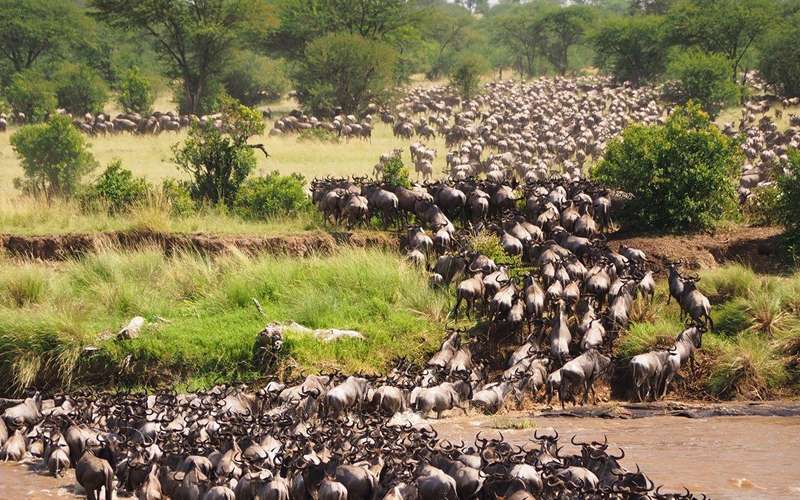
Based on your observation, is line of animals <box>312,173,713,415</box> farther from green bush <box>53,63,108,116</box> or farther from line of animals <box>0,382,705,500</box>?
green bush <box>53,63,108,116</box>

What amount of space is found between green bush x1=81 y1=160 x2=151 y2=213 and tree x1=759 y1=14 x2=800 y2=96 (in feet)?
121

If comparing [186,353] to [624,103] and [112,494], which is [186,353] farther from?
[624,103]

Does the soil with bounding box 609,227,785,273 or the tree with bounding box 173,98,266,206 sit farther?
the tree with bounding box 173,98,266,206

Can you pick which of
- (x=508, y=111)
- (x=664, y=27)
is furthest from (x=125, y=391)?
(x=664, y=27)

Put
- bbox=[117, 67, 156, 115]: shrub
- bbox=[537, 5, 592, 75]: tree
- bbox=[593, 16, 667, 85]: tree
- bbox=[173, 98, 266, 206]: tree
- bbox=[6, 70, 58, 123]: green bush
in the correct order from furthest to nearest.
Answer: bbox=[537, 5, 592, 75]: tree → bbox=[593, 16, 667, 85]: tree → bbox=[117, 67, 156, 115]: shrub → bbox=[6, 70, 58, 123]: green bush → bbox=[173, 98, 266, 206]: tree

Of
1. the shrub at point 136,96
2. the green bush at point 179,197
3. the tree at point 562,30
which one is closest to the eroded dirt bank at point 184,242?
the green bush at point 179,197

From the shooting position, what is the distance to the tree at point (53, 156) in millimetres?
25766

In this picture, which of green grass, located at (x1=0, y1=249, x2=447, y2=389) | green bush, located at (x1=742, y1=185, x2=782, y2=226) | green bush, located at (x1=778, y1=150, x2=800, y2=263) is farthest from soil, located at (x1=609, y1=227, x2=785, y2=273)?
green grass, located at (x1=0, y1=249, x2=447, y2=389)

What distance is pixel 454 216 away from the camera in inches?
735

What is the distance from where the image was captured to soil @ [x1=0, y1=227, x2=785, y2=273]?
17391 mm

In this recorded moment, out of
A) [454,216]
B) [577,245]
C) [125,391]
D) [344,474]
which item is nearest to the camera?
[344,474]

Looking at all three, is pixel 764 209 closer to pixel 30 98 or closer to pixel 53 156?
pixel 53 156

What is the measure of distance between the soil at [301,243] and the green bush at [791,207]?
0.91 ft

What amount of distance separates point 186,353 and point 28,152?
47.0 feet
